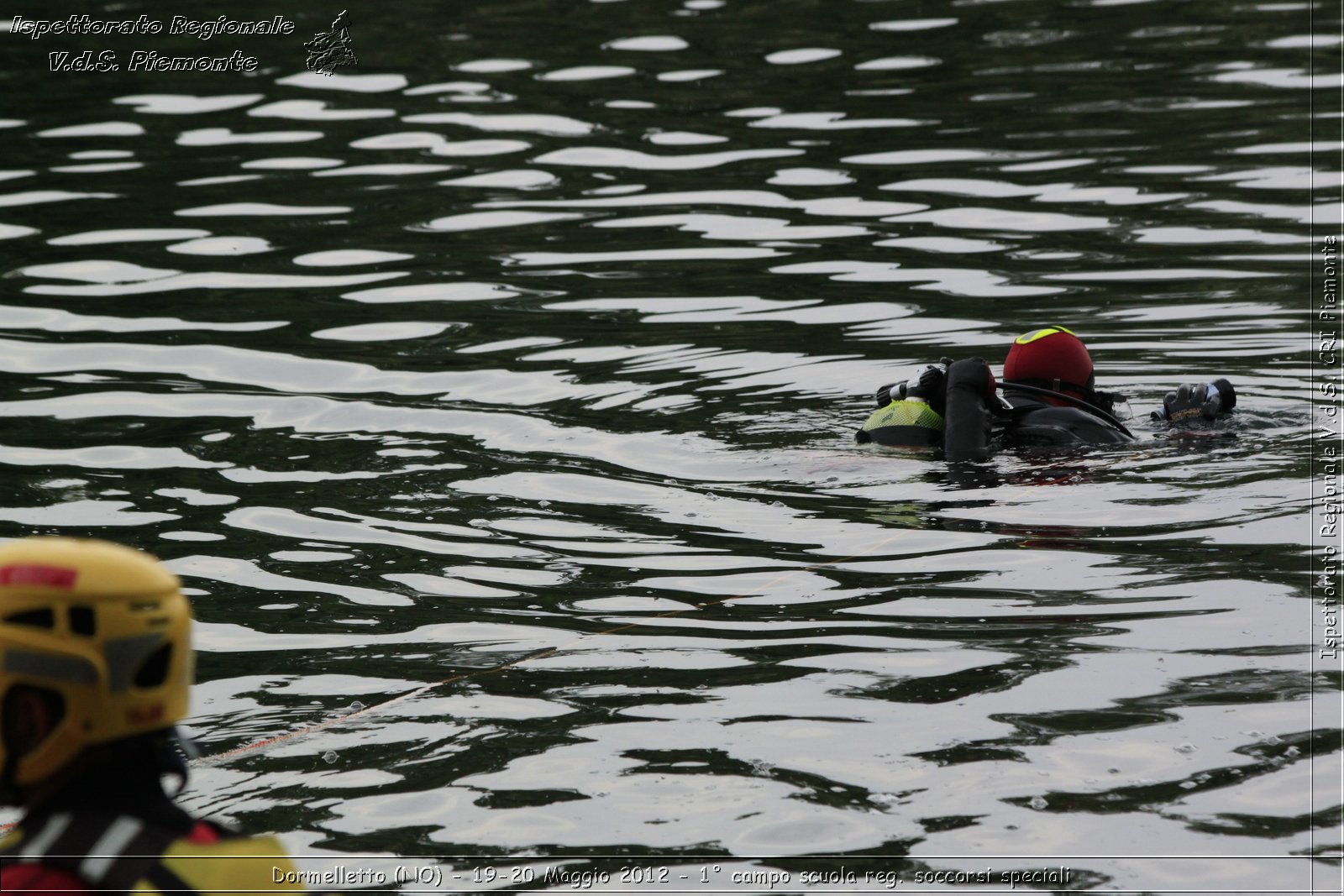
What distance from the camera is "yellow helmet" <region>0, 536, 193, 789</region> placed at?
2.76 m

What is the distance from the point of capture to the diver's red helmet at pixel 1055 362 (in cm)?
855

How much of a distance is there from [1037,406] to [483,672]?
400 cm

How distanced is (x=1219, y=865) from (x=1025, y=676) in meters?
1.31

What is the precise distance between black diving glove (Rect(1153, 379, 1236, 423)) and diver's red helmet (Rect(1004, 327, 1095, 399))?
1.53 ft

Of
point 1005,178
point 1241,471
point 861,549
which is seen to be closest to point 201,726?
point 861,549

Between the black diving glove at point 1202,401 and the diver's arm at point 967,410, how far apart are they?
1120 millimetres

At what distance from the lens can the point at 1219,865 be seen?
14.0ft

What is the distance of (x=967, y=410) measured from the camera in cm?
819

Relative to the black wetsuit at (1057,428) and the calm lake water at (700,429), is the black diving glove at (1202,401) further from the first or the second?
the black wetsuit at (1057,428)

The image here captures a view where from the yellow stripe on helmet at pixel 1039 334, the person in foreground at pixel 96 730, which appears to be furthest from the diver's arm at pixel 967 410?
the person in foreground at pixel 96 730

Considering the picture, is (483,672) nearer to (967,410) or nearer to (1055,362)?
(967,410)

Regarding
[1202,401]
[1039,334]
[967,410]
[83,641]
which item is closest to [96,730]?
[83,641]

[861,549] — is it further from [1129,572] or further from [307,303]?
[307,303]

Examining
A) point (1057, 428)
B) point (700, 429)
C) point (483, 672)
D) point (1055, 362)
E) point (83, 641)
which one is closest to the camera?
point (83, 641)
